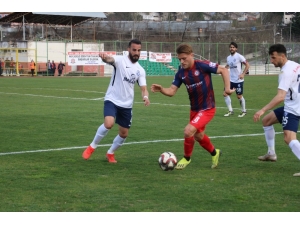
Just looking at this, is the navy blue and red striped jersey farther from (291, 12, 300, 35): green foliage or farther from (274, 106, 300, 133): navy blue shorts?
(291, 12, 300, 35): green foliage

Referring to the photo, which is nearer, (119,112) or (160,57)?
(119,112)

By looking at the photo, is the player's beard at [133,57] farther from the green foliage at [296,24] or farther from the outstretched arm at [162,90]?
the green foliage at [296,24]

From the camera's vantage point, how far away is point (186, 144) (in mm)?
9242

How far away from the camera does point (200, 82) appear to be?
354 inches

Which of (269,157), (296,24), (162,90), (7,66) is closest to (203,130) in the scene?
(162,90)

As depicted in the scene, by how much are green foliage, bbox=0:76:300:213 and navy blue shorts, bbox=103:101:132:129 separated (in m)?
0.70

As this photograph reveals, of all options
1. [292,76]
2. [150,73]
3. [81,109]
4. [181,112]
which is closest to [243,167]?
[292,76]

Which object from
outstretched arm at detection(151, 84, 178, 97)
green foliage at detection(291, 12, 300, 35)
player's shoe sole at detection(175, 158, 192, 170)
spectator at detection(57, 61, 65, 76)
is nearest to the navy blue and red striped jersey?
outstretched arm at detection(151, 84, 178, 97)

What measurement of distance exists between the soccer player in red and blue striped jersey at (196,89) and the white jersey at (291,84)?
92cm

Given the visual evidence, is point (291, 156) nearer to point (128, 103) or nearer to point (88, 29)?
point (128, 103)

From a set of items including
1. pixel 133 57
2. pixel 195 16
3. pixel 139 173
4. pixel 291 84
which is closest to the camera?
pixel 291 84

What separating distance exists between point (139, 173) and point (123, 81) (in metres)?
1.86

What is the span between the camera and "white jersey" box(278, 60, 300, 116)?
26.9ft

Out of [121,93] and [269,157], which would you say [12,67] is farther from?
[269,157]
